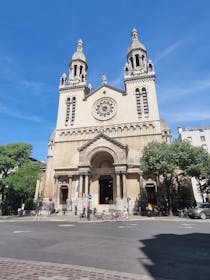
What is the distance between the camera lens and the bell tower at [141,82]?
106ft

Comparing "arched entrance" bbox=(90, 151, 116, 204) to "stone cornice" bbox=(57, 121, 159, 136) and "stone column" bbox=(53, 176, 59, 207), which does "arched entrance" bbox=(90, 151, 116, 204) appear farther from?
"stone column" bbox=(53, 176, 59, 207)

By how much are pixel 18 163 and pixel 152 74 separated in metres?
29.9

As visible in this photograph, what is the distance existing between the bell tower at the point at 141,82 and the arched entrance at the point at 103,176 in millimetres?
9356

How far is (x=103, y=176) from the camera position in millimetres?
30641

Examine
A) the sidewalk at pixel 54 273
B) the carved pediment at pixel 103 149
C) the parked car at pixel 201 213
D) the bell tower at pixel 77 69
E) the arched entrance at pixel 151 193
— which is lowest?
the sidewalk at pixel 54 273

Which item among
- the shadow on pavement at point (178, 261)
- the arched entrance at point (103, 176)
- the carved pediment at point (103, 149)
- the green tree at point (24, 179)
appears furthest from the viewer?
the arched entrance at point (103, 176)

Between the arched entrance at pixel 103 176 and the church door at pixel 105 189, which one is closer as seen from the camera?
the arched entrance at pixel 103 176

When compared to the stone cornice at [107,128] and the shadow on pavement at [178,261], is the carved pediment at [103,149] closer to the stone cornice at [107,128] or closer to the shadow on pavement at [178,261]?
the stone cornice at [107,128]

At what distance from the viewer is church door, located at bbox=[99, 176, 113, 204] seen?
3030 cm

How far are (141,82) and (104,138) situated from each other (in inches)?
542

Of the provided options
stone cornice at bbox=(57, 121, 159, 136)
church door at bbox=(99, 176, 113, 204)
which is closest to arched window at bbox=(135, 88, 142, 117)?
stone cornice at bbox=(57, 121, 159, 136)

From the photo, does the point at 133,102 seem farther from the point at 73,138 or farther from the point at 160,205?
the point at 160,205

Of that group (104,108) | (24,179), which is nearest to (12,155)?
(24,179)

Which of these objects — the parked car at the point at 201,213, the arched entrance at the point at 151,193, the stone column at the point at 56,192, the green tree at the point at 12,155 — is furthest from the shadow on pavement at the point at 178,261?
the green tree at the point at 12,155
